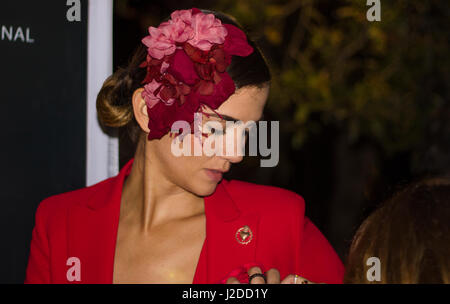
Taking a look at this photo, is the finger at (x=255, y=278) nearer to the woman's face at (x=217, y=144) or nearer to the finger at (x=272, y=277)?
the finger at (x=272, y=277)

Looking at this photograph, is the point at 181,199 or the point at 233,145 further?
the point at 181,199

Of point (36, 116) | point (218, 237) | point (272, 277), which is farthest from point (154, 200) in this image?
point (272, 277)

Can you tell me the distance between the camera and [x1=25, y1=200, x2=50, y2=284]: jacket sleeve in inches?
73.7

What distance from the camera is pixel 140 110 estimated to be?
6.08ft

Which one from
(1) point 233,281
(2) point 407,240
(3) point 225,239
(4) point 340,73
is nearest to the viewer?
(2) point 407,240

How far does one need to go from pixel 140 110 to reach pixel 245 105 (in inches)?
14.1

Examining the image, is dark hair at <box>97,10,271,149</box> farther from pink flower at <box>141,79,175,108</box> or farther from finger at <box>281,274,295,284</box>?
finger at <box>281,274,295,284</box>

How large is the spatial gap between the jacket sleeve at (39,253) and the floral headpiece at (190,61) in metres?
Result: 0.54

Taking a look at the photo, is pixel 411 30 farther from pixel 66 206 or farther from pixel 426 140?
pixel 66 206

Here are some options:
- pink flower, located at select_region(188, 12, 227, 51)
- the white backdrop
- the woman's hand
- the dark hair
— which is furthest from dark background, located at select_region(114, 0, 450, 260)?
the woman's hand

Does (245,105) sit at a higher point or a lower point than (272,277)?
higher

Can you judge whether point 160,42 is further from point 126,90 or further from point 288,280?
point 288,280

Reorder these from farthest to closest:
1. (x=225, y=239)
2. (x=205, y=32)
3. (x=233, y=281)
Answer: (x=225, y=239) → (x=205, y=32) → (x=233, y=281)

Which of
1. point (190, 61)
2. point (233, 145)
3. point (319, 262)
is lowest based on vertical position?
point (319, 262)
